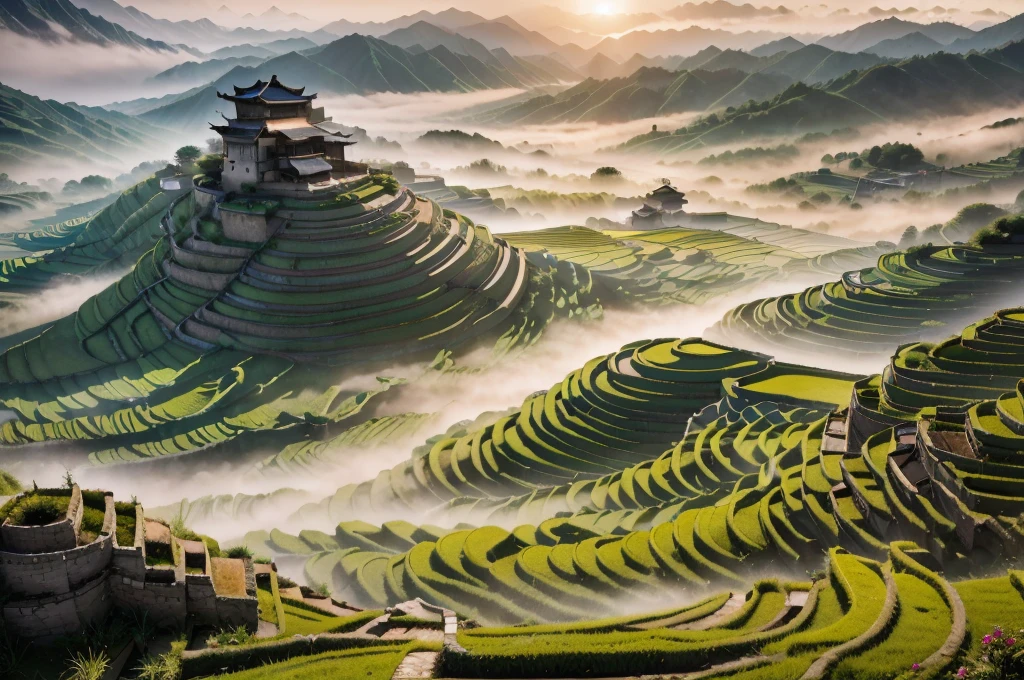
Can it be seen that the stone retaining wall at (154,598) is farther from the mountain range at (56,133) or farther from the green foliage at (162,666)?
the mountain range at (56,133)

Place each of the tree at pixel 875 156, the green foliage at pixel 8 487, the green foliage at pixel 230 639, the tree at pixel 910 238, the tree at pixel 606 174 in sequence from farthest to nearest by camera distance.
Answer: the tree at pixel 606 174, the tree at pixel 875 156, the tree at pixel 910 238, the green foliage at pixel 8 487, the green foliage at pixel 230 639

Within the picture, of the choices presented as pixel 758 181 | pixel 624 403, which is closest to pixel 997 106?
pixel 758 181

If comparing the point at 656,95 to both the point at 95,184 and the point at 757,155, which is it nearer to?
the point at 757,155

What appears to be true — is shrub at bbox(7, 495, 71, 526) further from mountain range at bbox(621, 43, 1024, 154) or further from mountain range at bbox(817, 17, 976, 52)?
mountain range at bbox(817, 17, 976, 52)

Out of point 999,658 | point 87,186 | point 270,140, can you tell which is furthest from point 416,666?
point 87,186

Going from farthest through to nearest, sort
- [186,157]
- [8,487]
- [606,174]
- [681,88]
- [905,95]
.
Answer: [681,88], [905,95], [606,174], [186,157], [8,487]

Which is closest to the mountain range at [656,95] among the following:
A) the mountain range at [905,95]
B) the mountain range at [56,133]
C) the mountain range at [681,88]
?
the mountain range at [681,88]
